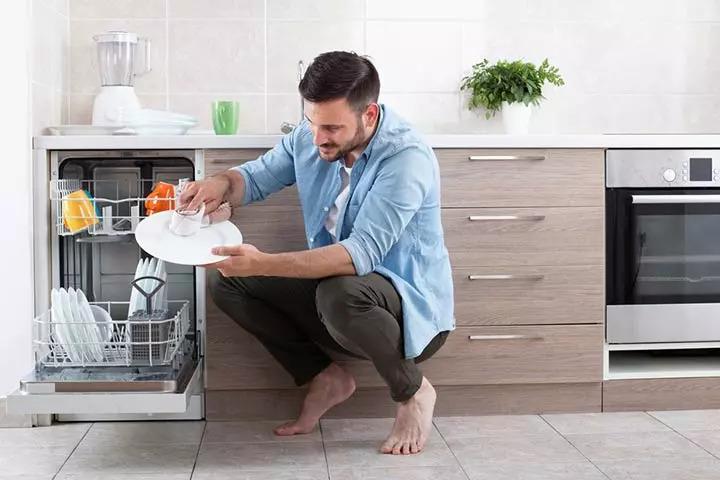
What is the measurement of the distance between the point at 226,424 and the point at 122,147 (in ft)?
2.90

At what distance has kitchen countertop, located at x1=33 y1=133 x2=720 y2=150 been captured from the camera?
2.86 metres

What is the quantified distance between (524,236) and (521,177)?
0.18m

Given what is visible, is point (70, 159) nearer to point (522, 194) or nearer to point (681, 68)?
point (522, 194)

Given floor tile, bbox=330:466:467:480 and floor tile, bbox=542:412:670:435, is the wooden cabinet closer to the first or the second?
floor tile, bbox=542:412:670:435

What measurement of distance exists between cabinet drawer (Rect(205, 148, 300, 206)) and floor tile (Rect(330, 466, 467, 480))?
850 mm

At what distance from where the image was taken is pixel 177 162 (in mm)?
3141

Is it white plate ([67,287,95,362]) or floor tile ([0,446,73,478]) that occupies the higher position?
white plate ([67,287,95,362])

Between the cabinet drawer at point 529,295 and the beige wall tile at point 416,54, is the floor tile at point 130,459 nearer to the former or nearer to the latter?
the cabinet drawer at point 529,295

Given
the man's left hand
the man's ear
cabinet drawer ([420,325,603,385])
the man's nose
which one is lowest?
cabinet drawer ([420,325,603,385])

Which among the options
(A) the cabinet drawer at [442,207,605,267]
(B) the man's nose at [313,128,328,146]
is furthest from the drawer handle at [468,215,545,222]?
(B) the man's nose at [313,128,328,146]

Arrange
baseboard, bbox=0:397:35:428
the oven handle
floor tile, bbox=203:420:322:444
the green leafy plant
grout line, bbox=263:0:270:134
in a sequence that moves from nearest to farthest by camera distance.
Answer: floor tile, bbox=203:420:322:444 < baseboard, bbox=0:397:35:428 < the oven handle < the green leafy plant < grout line, bbox=263:0:270:134

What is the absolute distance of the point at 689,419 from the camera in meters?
3.01

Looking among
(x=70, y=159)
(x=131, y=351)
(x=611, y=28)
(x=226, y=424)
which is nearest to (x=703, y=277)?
(x=611, y=28)

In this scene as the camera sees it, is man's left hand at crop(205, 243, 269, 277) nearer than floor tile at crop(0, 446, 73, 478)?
Yes
